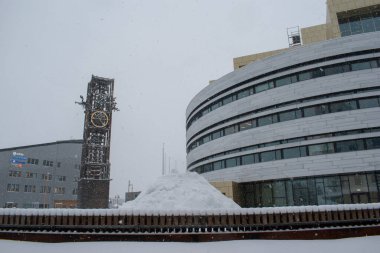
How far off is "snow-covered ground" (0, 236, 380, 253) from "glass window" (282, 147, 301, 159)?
2044cm

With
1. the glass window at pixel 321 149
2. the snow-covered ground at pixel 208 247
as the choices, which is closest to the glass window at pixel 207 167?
the glass window at pixel 321 149

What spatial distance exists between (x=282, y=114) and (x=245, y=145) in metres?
5.56

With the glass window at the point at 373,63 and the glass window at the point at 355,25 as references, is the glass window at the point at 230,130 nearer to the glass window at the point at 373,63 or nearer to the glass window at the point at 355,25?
the glass window at the point at 373,63

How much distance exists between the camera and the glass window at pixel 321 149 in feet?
89.3

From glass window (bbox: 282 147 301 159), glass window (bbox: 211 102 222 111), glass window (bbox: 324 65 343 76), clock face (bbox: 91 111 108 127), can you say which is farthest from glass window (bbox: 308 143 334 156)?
clock face (bbox: 91 111 108 127)

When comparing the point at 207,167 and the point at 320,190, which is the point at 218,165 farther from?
the point at 320,190

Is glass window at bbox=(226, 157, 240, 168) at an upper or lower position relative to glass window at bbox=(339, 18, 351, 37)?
lower

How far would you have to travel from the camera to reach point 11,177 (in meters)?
61.5

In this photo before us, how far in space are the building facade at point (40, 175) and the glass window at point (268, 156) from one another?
177 feet

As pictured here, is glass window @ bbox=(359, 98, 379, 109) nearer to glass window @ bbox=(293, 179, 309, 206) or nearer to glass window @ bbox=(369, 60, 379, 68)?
glass window @ bbox=(369, 60, 379, 68)

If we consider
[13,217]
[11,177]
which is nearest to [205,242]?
[13,217]

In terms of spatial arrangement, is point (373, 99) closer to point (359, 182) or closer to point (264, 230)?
point (359, 182)

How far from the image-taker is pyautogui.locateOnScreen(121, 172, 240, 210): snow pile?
11539 millimetres

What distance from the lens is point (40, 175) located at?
65688mm
